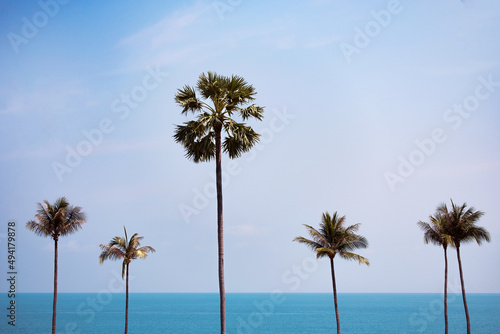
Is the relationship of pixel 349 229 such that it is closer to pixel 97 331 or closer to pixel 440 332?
pixel 440 332

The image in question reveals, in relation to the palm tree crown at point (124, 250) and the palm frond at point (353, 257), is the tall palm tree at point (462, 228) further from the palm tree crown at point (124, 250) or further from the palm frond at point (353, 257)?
the palm tree crown at point (124, 250)

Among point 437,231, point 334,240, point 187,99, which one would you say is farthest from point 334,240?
point 187,99

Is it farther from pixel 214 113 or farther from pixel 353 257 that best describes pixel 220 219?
pixel 353 257

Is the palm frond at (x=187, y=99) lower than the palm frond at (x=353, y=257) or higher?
higher

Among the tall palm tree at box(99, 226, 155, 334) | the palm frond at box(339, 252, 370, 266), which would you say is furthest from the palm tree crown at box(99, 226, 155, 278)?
the palm frond at box(339, 252, 370, 266)

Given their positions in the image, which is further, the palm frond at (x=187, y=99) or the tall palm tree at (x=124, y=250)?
the tall palm tree at (x=124, y=250)

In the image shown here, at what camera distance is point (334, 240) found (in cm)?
3575

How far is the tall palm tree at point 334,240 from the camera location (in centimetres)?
3531

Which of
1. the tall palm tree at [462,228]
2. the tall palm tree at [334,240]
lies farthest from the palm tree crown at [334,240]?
the tall palm tree at [462,228]

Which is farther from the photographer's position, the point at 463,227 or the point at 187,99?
the point at 463,227

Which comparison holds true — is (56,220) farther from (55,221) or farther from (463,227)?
(463,227)

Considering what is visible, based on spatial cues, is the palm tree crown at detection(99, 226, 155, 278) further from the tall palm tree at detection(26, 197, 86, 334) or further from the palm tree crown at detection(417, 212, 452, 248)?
the palm tree crown at detection(417, 212, 452, 248)

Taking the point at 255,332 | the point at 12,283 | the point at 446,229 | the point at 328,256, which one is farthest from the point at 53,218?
the point at 255,332

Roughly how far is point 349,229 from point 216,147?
16395 mm
